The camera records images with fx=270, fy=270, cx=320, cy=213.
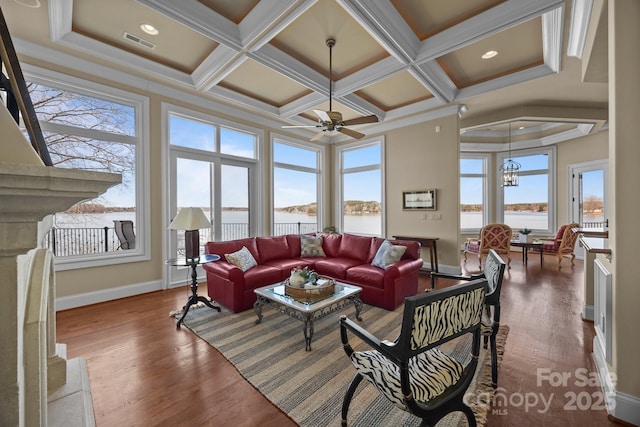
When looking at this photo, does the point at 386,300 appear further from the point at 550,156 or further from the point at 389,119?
the point at 550,156

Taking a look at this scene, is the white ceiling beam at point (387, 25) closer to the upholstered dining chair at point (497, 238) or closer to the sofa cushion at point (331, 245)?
the sofa cushion at point (331, 245)

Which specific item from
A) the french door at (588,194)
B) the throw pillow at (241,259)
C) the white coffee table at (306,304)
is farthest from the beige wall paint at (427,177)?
the french door at (588,194)

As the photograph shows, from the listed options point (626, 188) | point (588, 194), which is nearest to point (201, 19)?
point (626, 188)

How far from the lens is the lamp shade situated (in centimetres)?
305

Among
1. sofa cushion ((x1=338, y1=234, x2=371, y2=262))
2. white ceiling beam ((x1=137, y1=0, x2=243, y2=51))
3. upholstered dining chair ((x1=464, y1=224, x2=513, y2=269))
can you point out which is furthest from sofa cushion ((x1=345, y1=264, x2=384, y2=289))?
upholstered dining chair ((x1=464, y1=224, x2=513, y2=269))

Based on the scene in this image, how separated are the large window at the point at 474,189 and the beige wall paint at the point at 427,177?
11.2ft

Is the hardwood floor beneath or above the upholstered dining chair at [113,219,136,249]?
beneath

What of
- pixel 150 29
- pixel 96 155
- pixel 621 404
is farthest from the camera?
pixel 96 155

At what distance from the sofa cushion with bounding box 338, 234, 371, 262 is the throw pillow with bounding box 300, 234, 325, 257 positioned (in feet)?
1.19

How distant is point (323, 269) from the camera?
411cm

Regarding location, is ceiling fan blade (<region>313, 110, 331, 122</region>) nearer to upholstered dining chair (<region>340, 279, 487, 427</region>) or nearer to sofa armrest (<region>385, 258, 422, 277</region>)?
sofa armrest (<region>385, 258, 422, 277</region>)

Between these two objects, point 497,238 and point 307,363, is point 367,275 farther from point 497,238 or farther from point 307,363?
point 497,238

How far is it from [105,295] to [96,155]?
6.31 feet

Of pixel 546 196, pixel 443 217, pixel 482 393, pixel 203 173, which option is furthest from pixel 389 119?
pixel 546 196
